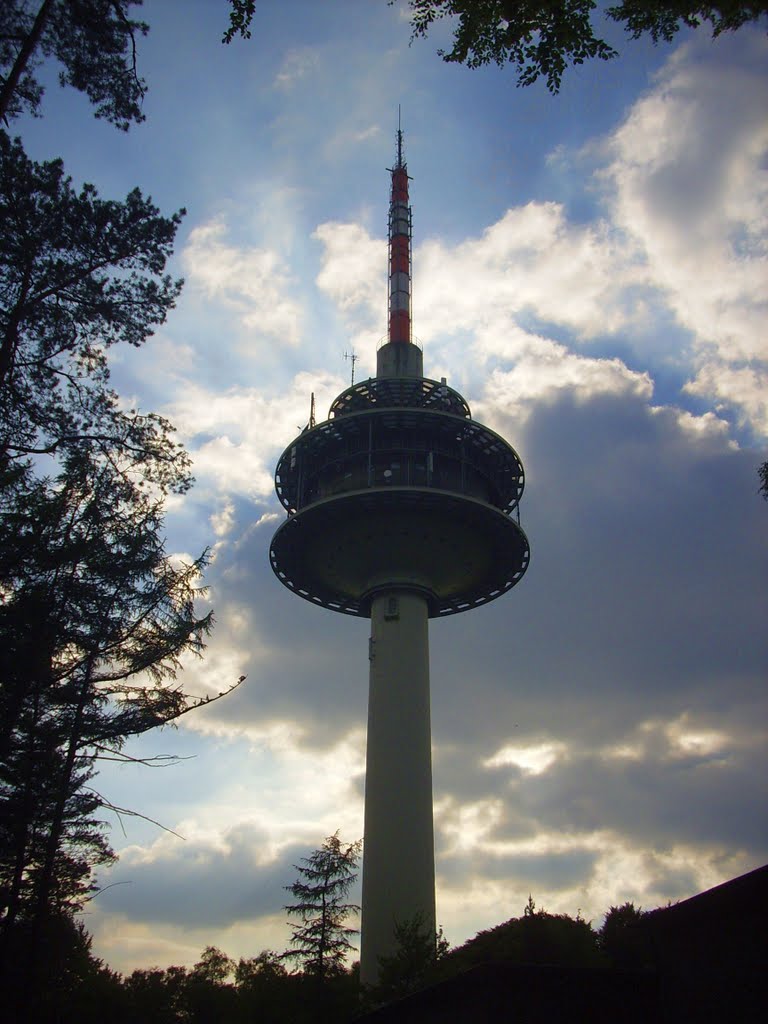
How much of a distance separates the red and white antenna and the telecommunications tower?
288cm

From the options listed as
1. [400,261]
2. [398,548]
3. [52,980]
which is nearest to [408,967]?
[52,980]

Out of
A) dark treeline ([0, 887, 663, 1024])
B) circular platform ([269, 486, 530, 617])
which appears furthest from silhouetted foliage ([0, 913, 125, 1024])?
circular platform ([269, 486, 530, 617])

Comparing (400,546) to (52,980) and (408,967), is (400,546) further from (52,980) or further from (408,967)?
(52,980)

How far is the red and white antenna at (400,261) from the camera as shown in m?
44.6

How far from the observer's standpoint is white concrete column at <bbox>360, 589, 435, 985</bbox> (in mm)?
31781

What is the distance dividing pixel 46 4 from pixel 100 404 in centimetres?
699

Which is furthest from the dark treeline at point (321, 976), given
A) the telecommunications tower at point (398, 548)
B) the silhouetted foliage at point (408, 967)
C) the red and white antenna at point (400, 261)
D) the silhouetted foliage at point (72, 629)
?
the red and white antenna at point (400, 261)

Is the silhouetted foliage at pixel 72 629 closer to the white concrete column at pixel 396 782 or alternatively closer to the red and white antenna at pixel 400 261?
the white concrete column at pixel 396 782

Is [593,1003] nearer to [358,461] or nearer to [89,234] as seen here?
[89,234]

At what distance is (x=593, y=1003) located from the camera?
18.1 meters

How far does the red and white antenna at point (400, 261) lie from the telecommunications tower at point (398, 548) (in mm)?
2878

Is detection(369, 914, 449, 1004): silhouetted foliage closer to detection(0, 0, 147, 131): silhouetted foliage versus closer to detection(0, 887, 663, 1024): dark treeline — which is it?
detection(0, 887, 663, 1024): dark treeline

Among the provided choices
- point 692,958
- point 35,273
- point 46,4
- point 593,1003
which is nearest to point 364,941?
point 593,1003

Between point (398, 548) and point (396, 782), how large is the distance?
31.0 feet
